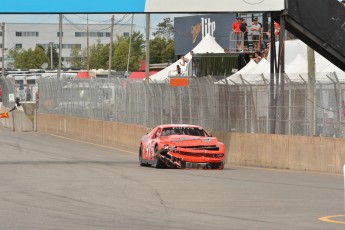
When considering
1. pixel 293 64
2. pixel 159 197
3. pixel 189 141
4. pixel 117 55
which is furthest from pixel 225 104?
pixel 117 55

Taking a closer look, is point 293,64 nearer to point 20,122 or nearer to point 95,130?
point 95,130

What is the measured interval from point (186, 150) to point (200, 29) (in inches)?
1666

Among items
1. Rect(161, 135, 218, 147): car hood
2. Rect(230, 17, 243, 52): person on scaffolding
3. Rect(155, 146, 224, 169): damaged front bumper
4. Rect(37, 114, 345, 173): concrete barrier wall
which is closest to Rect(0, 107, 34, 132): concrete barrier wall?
Rect(230, 17, 243, 52): person on scaffolding

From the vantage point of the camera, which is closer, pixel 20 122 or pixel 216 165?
pixel 216 165

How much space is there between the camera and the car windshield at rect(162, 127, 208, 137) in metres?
28.4

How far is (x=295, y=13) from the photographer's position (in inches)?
1052

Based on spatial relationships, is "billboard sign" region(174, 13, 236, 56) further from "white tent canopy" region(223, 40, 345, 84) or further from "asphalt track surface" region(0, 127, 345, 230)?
"asphalt track surface" region(0, 127, 345, 230)

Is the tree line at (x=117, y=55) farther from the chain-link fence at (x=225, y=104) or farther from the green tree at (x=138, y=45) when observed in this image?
the chain-link fence at (x=225, y=104)

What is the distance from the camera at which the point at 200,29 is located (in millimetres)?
69000

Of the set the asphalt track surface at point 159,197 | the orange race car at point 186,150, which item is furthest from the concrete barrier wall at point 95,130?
the orange race car at point 186,150

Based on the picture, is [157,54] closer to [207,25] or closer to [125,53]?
[125,53]

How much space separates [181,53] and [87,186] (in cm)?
5102

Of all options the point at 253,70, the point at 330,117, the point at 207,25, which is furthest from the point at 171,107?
the point at 207,25

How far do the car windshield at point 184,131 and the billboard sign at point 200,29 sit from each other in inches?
1438
